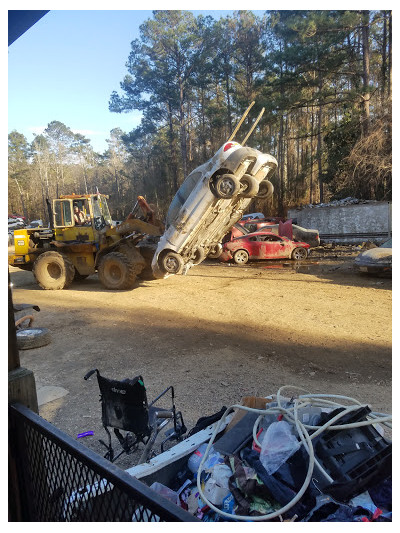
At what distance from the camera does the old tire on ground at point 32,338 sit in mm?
7418

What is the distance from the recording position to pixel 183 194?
35.0 feet

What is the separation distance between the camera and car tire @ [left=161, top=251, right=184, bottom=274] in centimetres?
1083

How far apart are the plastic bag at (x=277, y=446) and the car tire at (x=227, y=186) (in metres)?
7.16

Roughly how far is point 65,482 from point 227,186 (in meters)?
8.28

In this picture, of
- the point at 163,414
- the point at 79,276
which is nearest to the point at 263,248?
the point at 79,276

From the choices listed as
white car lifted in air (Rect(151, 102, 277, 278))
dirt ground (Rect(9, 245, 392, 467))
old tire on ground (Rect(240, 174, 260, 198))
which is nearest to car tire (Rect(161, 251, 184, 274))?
white car lifted in air (Rect(151, 102, 277, 278))

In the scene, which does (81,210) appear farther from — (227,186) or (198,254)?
(227,186)

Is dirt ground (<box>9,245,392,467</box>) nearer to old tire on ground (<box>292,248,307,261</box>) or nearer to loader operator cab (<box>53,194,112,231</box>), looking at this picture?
loader operator cab (<box>53,194,112,231</box>)

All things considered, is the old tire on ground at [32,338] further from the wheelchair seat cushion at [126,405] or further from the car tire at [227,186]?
the car tire at [227,186]

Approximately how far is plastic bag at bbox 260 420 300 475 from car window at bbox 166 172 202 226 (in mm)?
8182

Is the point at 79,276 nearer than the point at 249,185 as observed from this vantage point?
No

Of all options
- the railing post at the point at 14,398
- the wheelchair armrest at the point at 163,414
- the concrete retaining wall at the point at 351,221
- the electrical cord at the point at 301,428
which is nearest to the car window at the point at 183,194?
the wheelchair armrest at the point at 163,414

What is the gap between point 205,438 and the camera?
3.29 m

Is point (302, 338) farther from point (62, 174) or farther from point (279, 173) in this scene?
point (62, 174)
